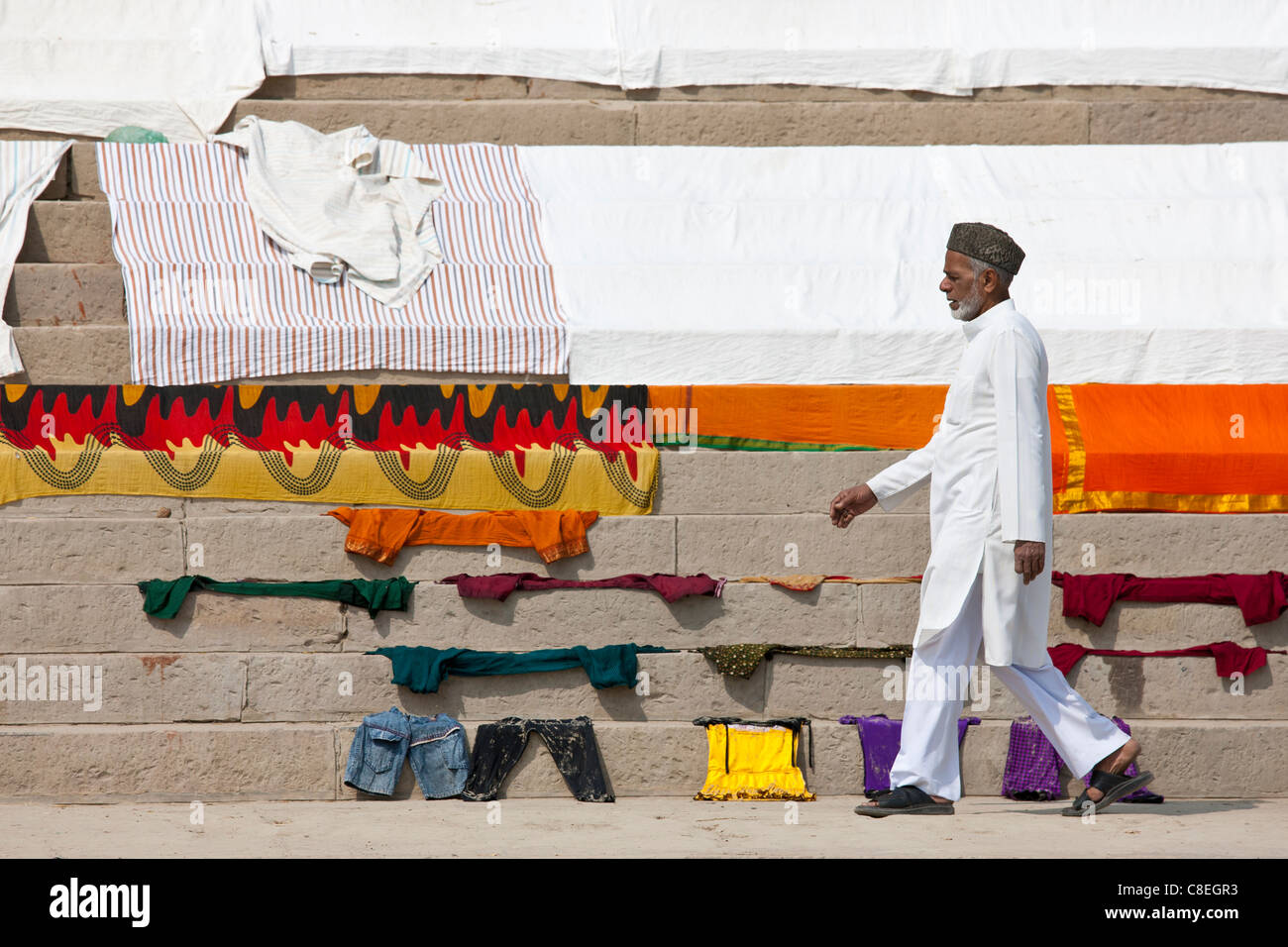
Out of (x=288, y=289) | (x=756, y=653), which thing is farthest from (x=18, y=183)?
(x=756, y=653)

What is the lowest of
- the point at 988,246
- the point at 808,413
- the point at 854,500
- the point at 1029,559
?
the point at 1029,559

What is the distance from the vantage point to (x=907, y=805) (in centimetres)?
504

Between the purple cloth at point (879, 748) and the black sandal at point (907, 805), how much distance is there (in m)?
0.52

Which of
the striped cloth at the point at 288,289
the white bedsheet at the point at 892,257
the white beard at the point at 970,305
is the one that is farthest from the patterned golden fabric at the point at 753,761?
the striped cloth at the point at 288,289

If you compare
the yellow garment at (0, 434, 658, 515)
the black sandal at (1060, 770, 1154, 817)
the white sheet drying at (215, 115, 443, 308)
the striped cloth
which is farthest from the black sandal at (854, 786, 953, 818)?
the white sheet drying at (215, 115, 443, 308)

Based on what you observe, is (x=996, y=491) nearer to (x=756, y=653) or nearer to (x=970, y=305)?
(x=970, y=305)

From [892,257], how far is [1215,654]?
3.01m

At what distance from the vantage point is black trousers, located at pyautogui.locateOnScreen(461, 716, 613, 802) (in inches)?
219

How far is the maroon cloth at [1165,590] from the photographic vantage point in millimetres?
5961

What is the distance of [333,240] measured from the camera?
8.00 m

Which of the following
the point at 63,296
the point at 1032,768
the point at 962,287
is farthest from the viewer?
the point at 63,296

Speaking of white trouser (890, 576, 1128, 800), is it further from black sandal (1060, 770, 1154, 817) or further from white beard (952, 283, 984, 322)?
white beard (952, 283, 984, 322)

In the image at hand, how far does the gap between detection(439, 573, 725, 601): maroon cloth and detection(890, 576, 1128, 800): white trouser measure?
1158 mm

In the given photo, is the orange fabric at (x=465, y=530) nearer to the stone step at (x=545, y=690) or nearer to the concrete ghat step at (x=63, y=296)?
the stone step at (x=545, y=690)
